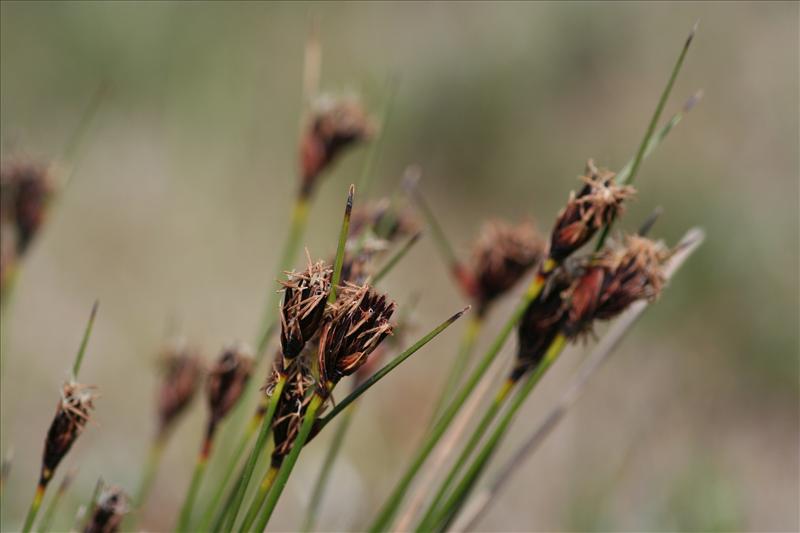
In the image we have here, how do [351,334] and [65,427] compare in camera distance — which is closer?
[351,334]

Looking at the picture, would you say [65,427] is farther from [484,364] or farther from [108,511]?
[484,364]

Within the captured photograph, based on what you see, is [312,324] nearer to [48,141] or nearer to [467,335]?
[467,335]

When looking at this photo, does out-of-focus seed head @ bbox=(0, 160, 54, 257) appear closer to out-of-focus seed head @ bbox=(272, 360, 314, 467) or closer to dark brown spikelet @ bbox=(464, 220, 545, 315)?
dark brown spikelet @ bbox=(464, 220, 545, 315)

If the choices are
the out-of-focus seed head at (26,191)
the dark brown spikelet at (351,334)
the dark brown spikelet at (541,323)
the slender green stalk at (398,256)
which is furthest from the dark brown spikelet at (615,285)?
the out-of-focus seed head at (26,191)

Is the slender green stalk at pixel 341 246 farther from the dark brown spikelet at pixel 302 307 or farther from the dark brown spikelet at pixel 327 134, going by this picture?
the dark brown spikelet at pixel 327 134

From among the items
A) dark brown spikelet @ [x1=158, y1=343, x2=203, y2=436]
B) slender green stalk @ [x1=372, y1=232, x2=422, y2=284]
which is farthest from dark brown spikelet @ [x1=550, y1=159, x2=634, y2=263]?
dark brown spikelet @ [x1=158, y1=343, x2=203, y2=436]

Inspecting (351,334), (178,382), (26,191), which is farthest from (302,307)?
(26,191)
